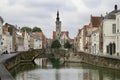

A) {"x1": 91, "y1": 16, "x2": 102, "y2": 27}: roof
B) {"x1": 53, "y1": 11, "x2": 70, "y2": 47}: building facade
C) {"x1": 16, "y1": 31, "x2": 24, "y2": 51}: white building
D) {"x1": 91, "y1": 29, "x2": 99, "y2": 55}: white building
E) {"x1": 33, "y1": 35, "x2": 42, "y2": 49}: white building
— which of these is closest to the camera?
{"x1": 91, "y1": 29, "x2": 99, "y2": 55}: white building

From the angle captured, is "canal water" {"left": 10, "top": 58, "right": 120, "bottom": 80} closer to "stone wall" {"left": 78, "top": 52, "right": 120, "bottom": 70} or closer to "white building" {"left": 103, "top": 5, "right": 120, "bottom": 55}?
"stone wall" {"left": 78, "top": 52, "right": 120, "bottom": 70}

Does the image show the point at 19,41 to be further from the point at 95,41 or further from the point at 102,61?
the point at 102,61

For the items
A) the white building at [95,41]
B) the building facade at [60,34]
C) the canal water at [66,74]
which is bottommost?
the canal water at [66,74]

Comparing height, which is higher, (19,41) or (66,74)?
(19,41)

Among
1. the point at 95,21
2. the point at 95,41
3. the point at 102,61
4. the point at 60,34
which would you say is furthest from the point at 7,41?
the point at 60,34

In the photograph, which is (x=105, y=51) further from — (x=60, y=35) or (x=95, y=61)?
(x=60, y=35)

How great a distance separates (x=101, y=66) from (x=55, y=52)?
3312 cm

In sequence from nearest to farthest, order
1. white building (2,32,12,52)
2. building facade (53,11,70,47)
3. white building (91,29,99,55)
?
white building (91,29,99,55) → white building (2,32,12,52) → building facade (53,11,70,47)

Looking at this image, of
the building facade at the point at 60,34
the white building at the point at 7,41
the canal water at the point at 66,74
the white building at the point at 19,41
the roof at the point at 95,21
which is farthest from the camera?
the building facade at the point at 60,34

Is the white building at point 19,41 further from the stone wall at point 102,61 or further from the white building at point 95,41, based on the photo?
the stone wall at point 102,61

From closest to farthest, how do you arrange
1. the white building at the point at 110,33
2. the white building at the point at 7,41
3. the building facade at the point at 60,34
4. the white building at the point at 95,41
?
the white building at the point at 110,33 < the white building at the point at 95,41 < the white building at the point at 7,41 < the building facade at the point at 60,34

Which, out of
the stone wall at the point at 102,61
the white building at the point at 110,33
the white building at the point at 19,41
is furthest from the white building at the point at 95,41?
the white building at the point at 19,41

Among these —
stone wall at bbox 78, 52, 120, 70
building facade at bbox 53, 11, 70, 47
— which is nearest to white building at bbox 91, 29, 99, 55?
stone wall at bbox 78, 52, 120, 70

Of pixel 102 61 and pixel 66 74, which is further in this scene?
pixel 102 61
